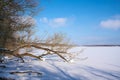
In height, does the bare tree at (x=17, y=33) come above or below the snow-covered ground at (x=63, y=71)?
above

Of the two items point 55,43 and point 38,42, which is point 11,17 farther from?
point 55,43

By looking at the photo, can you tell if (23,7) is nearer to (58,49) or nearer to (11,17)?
(11,17)

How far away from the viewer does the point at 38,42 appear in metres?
12.7

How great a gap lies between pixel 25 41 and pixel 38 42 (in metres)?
0.97

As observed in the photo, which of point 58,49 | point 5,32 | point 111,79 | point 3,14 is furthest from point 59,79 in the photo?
point 58,49

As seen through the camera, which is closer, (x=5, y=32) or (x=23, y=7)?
(x=5, y=32)

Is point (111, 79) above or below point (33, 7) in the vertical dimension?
below

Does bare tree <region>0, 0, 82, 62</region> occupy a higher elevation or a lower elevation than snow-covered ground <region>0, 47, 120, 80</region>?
higher

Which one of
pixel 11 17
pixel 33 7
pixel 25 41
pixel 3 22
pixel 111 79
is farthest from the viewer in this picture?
pixel 25 41

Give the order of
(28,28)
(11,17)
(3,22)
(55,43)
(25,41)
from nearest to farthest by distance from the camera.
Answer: (3,22) → (11,17) → (28,28) → (25,41) → (55,43)

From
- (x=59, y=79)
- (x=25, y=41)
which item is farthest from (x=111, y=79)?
(x=25, y=41)

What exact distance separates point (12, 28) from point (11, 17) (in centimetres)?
52

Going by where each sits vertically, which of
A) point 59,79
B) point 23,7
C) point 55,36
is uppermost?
point 23,7

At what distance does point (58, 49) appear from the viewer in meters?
13.8
